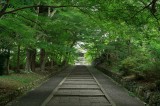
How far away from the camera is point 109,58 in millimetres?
41844

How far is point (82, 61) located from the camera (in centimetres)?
13350

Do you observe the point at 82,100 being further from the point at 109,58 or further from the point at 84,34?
the point at 109,58

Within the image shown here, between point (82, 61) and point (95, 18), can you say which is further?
point (82, 61)

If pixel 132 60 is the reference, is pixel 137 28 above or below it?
above

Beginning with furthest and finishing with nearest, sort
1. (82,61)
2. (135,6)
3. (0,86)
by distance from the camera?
(82,61) < (0,86) < (135,6)

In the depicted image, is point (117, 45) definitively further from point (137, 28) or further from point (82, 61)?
point (82, 61)

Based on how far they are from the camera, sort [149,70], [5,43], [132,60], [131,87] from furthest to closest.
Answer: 1. [5,43]
2. [132,60]
3. [131,87]
4. [149,70]

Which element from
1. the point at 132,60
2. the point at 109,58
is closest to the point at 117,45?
the point at 109,58

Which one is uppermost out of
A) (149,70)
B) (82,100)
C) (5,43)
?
(5,43)

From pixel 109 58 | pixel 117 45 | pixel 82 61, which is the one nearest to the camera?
pixel 117 45

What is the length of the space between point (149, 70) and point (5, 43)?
10530 mm

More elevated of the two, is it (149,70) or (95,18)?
(95,18)

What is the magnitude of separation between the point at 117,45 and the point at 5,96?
22395mm

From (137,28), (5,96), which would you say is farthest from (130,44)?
(5,96)
